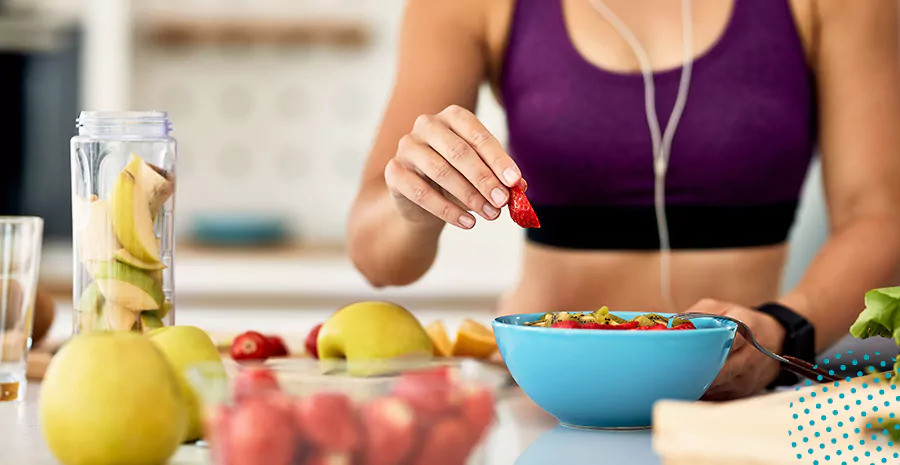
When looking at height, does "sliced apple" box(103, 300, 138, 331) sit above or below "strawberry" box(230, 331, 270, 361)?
above

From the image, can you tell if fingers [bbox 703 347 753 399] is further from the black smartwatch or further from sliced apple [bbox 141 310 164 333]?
sliced apple [bbox 141 310 164 333]

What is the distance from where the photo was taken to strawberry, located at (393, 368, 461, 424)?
482 millimetres

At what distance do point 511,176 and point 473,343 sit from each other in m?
0.25

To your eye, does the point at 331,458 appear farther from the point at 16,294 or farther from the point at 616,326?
the point at 16,294

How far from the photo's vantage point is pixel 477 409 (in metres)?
0.50

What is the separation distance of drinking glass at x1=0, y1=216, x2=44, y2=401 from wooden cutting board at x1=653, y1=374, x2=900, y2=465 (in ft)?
1.78

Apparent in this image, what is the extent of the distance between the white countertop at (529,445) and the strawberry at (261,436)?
5.7 inches

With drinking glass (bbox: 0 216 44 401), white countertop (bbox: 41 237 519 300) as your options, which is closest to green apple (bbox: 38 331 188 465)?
drinking glass (bbox: 0 216 44 401)

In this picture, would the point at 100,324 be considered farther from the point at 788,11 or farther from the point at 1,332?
the point at 788,11

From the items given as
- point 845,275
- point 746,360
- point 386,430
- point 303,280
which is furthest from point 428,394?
point 303,280

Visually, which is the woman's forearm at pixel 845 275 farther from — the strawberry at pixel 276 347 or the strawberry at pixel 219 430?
the strawberry at pixel 219 430

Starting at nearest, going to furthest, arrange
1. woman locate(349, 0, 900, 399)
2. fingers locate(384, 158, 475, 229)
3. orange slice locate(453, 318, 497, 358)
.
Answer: fingers locate(384, 158, 475, 229), orange slice locate(453, 318, 497, 358), woman locate(349, 0, 900, 399)

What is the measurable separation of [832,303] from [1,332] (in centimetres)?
87

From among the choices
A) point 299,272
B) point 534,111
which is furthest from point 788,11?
Result: point 299,272
